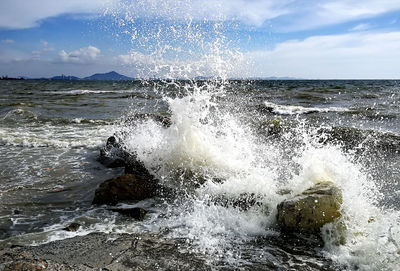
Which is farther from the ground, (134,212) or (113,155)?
(113,155)

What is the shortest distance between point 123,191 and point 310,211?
2818 millimetres

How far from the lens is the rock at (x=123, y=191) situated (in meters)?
4.94

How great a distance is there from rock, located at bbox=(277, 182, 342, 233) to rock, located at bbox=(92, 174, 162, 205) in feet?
7.33

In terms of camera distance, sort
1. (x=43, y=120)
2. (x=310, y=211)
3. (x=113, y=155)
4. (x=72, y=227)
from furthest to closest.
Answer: (x=43, y=120)
(x=113, y=155)
(x=72, y=227)
(x=310, y=211)

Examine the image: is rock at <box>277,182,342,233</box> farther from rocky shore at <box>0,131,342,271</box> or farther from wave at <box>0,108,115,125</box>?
wave at <box>0,108,115,125</box>

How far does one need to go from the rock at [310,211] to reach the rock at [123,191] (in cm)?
224

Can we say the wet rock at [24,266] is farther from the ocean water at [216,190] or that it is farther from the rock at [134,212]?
the rock at [134,212]

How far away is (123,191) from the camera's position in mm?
5027

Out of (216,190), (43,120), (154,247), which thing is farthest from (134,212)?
(43,120)

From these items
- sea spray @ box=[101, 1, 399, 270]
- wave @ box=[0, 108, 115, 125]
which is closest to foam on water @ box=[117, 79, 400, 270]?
sea spray @ box=[101, 1, 399, 270]

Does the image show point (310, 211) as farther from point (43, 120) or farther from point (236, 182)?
point (43, 120)

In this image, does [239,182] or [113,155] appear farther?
[113,155]

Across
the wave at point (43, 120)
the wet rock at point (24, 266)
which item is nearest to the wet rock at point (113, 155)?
the wet rock at point (24, 266)

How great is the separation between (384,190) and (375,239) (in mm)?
2089
